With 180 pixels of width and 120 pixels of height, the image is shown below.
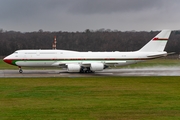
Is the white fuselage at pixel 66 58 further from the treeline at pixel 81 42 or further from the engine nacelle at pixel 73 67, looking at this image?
the treeline at pixel 81 42

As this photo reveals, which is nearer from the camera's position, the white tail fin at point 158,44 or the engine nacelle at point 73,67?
the engine nacelle at point 73,67

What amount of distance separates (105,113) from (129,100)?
3.84 meters

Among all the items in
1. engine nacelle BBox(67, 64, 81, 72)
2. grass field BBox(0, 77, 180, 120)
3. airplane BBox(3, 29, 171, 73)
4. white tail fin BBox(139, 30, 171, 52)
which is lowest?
grass field BBox(0, 77, 180, 120)

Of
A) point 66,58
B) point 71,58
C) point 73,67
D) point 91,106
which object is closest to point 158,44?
point 71,58

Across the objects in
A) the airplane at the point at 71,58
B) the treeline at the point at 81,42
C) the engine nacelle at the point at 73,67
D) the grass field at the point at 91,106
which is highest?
the treeline at the point at 81,42

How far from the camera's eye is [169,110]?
1456 cm

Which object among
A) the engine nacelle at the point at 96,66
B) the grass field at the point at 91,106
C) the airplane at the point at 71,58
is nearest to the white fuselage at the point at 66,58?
the airplane at the point at 71,58

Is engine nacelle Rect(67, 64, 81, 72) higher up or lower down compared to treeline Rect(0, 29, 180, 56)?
lower down

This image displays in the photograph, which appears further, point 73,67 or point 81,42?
point 81,42

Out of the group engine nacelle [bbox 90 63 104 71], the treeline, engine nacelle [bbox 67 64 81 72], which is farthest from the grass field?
the treeline

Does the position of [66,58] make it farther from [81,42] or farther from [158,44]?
[81,42]

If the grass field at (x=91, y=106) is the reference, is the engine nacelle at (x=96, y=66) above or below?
above

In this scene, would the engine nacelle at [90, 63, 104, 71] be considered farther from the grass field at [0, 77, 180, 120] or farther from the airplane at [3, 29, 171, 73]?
the grass field at [0, 77, 180, 120]

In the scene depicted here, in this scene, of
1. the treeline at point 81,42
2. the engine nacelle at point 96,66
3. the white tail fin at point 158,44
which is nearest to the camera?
the engine nacelle at point 96,66
